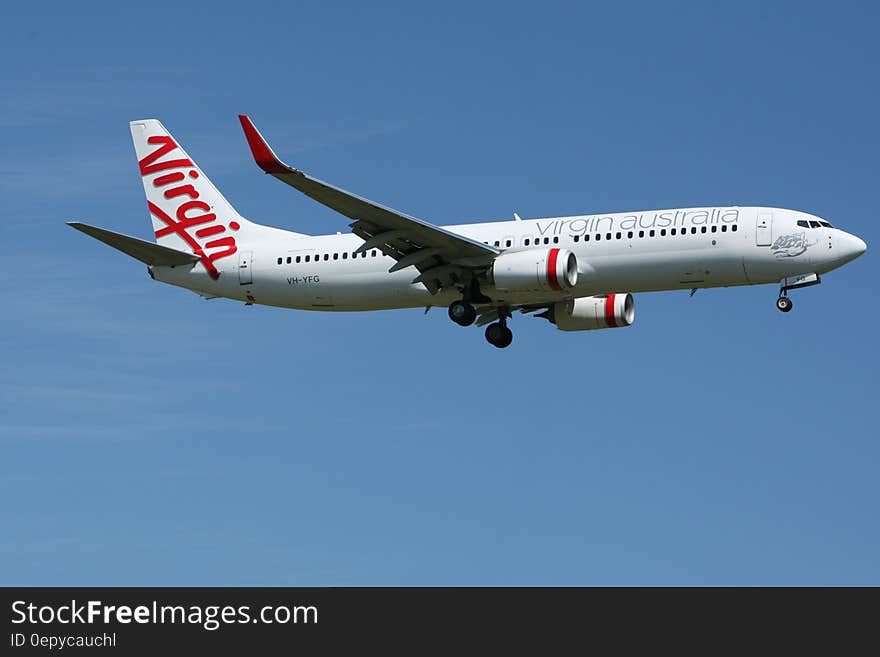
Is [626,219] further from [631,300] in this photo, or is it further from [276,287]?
[276,287]

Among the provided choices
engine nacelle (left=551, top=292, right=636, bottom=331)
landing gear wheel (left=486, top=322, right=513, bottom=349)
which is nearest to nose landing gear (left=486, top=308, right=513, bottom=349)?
landing gear wheel (left=486, top=322, right=513, bottom=349)

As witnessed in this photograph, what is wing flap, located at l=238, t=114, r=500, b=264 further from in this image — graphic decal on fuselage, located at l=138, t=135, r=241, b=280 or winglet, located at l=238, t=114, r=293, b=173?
graphic decal on fuselage, located at l=138, t=135, r=241, b=280

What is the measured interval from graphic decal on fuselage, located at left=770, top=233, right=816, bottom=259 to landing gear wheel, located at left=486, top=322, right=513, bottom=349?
10739mm

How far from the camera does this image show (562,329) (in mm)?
62250

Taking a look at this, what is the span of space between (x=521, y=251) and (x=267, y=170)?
10314 mm

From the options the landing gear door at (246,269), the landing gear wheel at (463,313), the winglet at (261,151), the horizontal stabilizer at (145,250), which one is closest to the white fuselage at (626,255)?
the landing gear wheel at (463,313)

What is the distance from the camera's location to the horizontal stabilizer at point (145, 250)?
59906 millimetres

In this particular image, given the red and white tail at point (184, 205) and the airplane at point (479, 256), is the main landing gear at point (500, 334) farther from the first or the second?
the red and white tail at point (184, 205)

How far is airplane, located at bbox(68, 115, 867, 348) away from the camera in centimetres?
5584

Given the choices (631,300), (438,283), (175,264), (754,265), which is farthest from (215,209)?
(754,265)

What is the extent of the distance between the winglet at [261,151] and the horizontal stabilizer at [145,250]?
8.89 metres

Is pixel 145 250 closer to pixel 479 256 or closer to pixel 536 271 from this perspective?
pixel 479 256

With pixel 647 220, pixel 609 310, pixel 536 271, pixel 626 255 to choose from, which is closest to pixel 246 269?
pixel 536 271

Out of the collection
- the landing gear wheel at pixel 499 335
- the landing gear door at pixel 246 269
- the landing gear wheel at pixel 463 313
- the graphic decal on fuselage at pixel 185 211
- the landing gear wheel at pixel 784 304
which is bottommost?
the landing gear wheel at pixel 784 304
